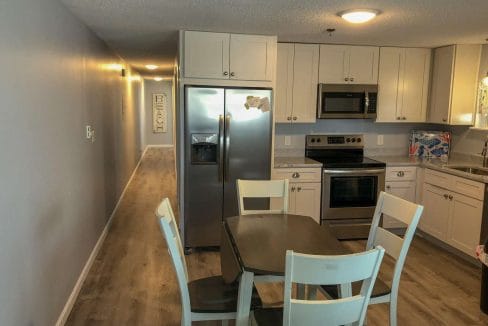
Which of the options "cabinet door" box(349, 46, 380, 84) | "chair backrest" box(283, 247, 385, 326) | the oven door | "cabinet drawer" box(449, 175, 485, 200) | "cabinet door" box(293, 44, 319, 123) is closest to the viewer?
"chair backrest" box(283, 247, 385, 326)

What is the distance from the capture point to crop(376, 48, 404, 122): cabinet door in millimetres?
4812

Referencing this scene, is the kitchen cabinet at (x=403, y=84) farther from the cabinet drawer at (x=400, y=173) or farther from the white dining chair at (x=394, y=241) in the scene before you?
→ the white dining chair at (x=394, y=241)

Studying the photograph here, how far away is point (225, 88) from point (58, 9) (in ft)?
5.36

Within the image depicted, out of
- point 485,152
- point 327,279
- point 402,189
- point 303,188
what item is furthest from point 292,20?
point 485,152

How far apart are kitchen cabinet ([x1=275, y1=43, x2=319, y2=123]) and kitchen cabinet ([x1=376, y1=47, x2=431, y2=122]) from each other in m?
0.85

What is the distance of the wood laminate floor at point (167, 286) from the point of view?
2939mm

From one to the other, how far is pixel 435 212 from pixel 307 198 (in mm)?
1387

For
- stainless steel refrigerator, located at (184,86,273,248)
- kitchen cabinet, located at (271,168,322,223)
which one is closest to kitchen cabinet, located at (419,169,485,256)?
kitchen cabinet, located at (271,168,322,223)

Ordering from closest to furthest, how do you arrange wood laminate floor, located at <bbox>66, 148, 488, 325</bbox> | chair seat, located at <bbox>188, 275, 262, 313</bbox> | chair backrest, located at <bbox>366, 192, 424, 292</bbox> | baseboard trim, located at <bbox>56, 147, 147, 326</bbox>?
chair seat, located at <bbox>188, 275, 262, 313</bbox>
chair backrest, located at <bbox>366, 192, 424, 292</bbox>
baseboard trim, located at <bbox>56, 147, 147, 326</bbox>
wood laminate floor, located at <bbox>66, 148, 488, 325</bbox>

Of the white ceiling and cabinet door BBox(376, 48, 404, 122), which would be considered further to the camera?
cabinet door BBox(376, 48, 404, 122)

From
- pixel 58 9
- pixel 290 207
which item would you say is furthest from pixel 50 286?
pixel 290 207

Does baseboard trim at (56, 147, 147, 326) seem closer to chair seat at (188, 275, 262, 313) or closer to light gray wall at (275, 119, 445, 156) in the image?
chair seat at (188, 275, 262, 313)

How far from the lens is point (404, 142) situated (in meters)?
5.34

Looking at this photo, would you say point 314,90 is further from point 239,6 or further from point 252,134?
point 239,6
